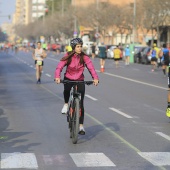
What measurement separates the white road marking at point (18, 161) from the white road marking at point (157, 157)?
1.63m

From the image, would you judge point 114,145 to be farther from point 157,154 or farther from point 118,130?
point 118,130

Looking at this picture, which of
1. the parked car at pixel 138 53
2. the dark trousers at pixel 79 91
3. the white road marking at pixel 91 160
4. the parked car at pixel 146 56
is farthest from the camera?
the parked car at pixel 138 53

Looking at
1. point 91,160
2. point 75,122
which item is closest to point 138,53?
point 75,122

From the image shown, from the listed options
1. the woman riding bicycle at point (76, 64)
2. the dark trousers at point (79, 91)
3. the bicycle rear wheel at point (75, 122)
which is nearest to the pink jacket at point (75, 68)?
the woman riding bicycle at point (76, 64)

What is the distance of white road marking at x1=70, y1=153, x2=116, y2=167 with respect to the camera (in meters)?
8.34

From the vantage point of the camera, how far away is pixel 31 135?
436 inches

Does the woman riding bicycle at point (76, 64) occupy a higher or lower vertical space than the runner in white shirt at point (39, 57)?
higher

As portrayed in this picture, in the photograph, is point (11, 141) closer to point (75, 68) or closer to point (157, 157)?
point (75, 68)

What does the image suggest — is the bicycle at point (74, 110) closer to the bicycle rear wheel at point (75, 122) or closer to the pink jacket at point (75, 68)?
the bicycle rear wheel at point (75, 122)

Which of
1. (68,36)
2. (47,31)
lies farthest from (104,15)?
(47,31)

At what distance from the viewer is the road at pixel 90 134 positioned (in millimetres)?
8547

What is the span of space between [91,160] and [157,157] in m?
1.01

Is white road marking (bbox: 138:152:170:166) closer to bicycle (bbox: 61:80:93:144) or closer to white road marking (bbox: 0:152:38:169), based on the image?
bicycle (bbox: 61:80:93:144)

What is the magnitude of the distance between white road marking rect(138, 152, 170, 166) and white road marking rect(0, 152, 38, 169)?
163 cm
